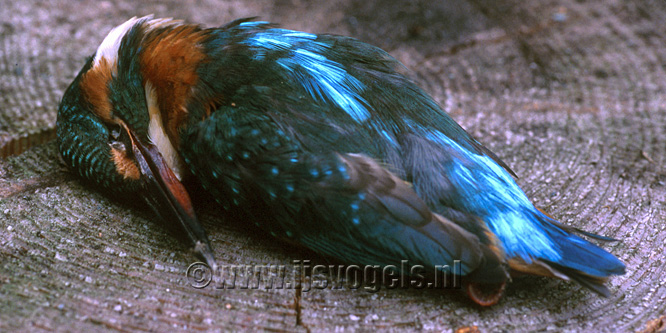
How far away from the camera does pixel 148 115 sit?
97.6 inches

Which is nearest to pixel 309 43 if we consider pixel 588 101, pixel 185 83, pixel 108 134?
pixel 185 83

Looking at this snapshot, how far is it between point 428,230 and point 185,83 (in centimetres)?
105

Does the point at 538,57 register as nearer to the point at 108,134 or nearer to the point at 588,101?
the point at 588,101

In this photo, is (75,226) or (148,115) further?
(148,115)

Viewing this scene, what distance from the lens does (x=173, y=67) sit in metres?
2.39

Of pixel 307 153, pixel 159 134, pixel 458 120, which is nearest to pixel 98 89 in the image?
pixel 159 134

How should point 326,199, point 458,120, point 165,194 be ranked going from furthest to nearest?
point 458,120 → point 165,194 → point 326,199

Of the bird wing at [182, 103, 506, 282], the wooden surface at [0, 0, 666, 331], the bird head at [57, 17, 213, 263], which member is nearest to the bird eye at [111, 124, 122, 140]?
the bird head at [57, 17, 213, 263]

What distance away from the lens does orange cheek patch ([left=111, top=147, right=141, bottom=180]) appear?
2379mm

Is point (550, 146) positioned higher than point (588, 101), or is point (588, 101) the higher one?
point (588, 101)

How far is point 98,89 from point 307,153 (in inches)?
38.8

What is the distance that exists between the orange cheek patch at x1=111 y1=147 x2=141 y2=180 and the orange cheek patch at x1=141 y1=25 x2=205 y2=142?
7.1 inches

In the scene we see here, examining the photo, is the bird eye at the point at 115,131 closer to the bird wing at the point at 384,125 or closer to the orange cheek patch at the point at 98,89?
the orange cheek patch at the point at 98,89

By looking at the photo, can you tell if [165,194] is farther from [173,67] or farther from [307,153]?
[307,153]
